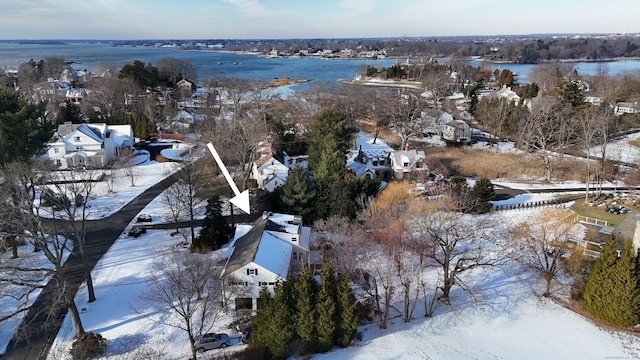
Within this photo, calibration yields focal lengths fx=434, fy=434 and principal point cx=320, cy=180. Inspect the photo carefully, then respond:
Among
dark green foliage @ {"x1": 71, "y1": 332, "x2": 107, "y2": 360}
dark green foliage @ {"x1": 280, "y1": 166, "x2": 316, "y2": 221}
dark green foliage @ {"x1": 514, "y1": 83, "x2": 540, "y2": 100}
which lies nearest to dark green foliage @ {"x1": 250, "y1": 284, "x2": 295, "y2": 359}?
dark green foliage @ {"x1": 71, "y1": 332, "x2": 107, "y2": 360}

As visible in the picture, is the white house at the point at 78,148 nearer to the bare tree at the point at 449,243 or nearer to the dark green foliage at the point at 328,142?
the dark green foliage at the point at 328,142

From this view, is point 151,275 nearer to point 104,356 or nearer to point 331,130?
point 104,356

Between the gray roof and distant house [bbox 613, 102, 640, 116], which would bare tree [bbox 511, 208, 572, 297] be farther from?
distant house [bbox 613, 102, 640, 116]

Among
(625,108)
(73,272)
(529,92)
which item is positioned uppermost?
(529,92)

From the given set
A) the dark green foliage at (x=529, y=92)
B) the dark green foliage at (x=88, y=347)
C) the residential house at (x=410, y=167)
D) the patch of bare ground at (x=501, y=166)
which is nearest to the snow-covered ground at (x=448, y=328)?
the dark green foliage at (x=88, y=347)

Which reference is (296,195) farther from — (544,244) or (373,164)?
(544,244)

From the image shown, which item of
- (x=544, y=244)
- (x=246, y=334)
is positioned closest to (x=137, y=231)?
(x=246, y=334)
